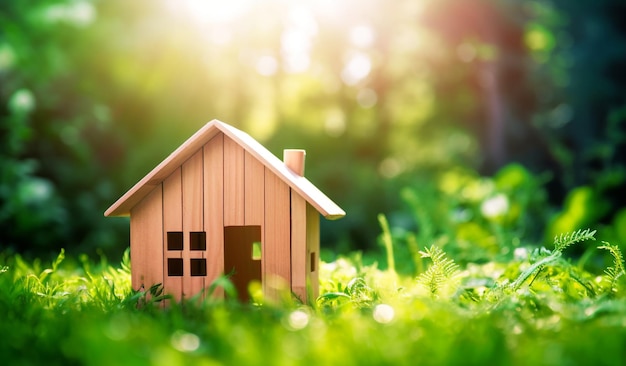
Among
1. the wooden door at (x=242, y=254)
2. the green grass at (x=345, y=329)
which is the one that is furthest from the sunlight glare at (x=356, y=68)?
the green grass at (x=345, y=329)

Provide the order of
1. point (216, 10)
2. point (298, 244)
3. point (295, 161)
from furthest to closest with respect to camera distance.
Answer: point (216, 10), point (295, 161), point (298, 244)

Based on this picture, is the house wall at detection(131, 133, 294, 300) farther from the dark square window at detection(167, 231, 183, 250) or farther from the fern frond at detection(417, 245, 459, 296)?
the fern frond at detection(417, 245, 459, 296)

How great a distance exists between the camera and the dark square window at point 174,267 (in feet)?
11.3

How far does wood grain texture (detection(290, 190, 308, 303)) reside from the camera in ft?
10.6

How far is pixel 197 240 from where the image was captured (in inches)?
136

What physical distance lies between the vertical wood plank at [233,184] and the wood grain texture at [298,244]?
0.94ft

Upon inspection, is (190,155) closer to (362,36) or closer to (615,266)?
(615,266)

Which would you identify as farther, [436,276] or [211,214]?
[211,214]

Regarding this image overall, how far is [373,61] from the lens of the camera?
49.2 feet

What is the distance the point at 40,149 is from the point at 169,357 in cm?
1038

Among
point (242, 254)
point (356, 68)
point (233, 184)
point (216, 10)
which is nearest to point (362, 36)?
point (356, 68)

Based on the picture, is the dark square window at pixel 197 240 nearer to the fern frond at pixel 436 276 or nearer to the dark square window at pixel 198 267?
the dark square window at pixel 198 267

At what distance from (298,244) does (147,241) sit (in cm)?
82

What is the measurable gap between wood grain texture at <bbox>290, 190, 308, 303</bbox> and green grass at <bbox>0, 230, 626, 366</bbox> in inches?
6.3
